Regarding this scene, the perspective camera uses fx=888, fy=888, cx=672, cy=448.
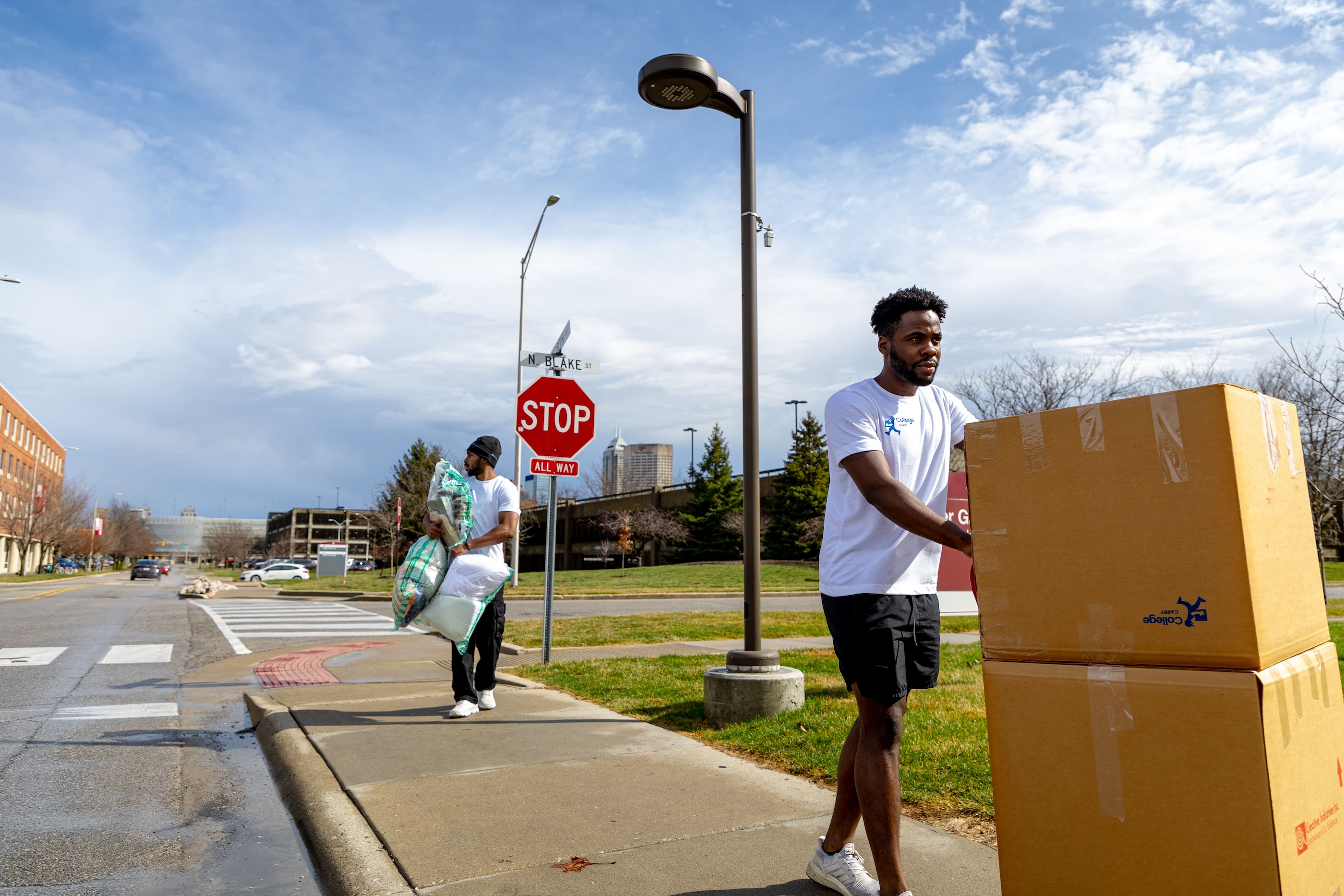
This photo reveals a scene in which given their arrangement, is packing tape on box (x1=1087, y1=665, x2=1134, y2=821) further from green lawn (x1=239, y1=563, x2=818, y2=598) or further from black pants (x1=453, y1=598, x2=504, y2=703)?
green lawn (x1=239, y1=563, x2=818, y2=598)

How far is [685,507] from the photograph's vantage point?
5400 cm

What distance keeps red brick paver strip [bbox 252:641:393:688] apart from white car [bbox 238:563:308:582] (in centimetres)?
4280

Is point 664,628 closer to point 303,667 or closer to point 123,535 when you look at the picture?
point 303,667

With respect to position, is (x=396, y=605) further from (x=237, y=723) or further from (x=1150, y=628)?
(x=1150, y=628)

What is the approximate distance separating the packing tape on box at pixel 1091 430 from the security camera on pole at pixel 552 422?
651cm

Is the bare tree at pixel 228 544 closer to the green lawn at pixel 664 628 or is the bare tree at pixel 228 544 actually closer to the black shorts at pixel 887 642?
the green lawn at pixel 664 628

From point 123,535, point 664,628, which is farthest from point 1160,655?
point 123,535

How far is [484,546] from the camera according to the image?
588 centimetres

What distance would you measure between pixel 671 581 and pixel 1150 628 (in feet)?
94.4

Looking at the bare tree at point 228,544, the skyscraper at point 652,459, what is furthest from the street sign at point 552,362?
the bare tree at point 228,544

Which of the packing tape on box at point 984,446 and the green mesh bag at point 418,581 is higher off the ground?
the packing tape on box at point 984,446

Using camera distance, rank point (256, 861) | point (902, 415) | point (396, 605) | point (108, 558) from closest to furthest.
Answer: point (902, 415), point (256, 861), point (396, 605), point (108, 558)

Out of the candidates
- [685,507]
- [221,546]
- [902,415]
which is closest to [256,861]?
[902,415]

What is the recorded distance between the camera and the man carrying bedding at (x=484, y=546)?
5.90 metres
